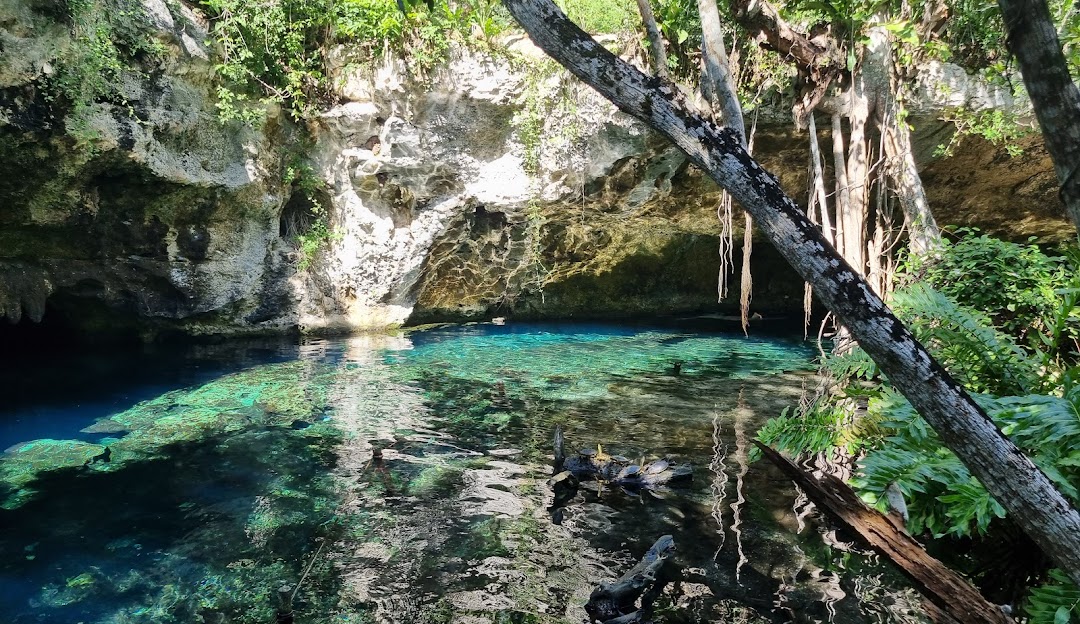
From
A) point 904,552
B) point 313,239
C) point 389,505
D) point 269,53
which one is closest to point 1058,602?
point 904,552

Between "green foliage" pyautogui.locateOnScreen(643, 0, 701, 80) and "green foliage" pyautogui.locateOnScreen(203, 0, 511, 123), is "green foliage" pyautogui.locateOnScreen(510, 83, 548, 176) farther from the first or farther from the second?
"green foliage" pyautogui.locateOnScreen(643, 0, 701, 80)

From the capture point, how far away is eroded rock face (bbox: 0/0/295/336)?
8.61 metres

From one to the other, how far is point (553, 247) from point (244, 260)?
678 cm

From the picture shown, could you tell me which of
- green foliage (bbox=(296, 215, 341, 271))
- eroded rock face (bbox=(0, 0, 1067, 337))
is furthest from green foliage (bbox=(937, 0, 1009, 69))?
green foliage (bbox=(296, 215, 341, 271))

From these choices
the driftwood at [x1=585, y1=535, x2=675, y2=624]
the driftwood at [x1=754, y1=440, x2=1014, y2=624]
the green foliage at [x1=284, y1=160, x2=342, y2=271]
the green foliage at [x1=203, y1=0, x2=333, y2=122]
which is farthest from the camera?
the green foliage at [x1=284, y1=160, x2=342, y2=271]

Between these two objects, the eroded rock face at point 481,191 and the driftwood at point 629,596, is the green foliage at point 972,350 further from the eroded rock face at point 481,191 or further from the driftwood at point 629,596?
the eroded rock face at point 481,191

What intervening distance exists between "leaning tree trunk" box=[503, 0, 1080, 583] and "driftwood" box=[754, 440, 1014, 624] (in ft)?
2.46

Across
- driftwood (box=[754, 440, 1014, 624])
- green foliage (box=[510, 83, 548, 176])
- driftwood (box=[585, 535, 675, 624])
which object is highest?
green foliage (box=[510, 83, 548, 176])

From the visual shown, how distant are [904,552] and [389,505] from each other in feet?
12.4

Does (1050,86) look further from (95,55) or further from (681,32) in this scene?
(95,55)

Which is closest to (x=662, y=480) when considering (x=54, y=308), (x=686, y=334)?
(x=686, y=334)

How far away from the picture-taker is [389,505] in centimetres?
527

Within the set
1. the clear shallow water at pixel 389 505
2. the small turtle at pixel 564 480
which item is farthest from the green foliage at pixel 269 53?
the small turtle at pixel 564 480

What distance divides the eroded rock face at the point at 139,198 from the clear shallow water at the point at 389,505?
7.68ft
